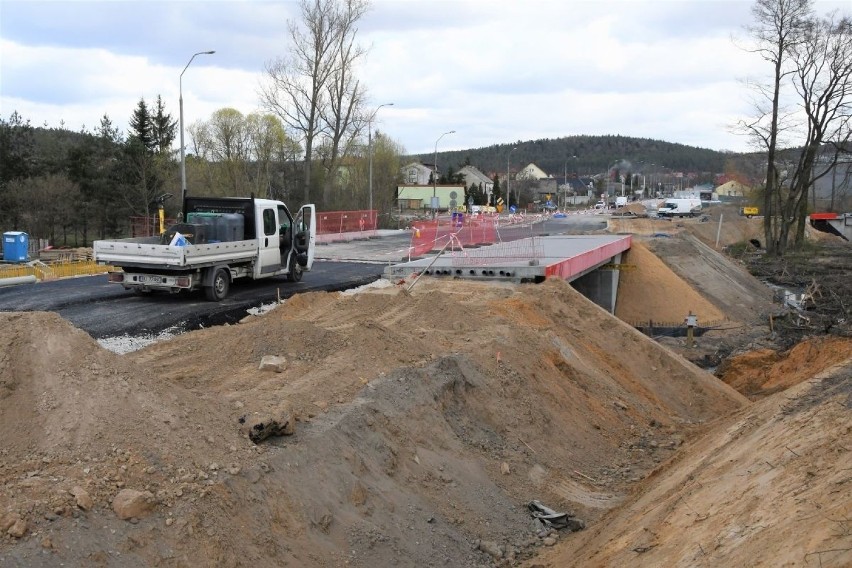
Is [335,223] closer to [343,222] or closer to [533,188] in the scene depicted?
[343,222]

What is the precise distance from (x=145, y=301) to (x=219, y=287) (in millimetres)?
1510

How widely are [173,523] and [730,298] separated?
26610 millimetres

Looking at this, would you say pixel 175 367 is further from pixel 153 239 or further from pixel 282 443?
pixel 153 239

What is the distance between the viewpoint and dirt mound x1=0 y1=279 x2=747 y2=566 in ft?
18.4

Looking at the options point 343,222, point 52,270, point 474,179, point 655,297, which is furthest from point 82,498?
point 474,179

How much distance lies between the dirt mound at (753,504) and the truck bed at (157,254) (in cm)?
987

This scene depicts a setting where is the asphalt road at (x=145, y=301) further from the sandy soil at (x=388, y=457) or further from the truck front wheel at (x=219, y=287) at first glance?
the sandy soil at (x=388, y=457)

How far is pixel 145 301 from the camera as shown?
1583 centimetres

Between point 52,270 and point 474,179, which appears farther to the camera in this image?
point 474,179

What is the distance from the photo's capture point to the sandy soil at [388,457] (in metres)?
5.41

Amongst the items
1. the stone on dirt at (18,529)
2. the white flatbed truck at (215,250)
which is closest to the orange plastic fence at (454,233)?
the white flatbed truck at (215,250)

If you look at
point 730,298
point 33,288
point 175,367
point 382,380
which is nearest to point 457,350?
point 382,380

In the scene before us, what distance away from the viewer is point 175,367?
31.7ft

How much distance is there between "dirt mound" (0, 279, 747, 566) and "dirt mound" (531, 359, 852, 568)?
41.5 inches
